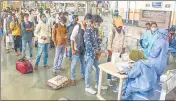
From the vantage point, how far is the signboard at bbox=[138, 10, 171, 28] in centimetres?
1025

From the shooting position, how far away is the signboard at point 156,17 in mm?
10247

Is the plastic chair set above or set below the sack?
above

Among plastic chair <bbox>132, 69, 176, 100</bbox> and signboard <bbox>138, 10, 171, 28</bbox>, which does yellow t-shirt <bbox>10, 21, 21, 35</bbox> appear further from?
signboard <bbox>138, 10, 171, 28</bbox>

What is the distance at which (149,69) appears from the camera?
2.48 metres

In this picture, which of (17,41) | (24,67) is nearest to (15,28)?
(17,41)

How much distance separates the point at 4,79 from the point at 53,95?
A: 1.33 meters

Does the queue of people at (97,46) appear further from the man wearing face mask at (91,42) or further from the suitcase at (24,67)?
the suitcase at (24,67)

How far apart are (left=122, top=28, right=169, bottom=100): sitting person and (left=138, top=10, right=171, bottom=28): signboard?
8118 millimetres

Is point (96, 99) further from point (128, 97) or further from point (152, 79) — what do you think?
point (152, 79)

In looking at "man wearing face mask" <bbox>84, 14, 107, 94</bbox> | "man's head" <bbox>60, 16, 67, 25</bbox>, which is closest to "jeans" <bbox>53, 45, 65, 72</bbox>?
"man's head" <bbox>60, 16, 67, 25</bbox>

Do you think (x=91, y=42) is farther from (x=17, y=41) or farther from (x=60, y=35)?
(x=17, y=41)

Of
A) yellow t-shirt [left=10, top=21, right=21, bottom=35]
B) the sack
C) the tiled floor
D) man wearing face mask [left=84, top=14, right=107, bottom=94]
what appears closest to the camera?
the tiled floor

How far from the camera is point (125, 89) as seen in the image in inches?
105

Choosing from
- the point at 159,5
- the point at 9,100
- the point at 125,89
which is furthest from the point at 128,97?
the point at 159,5
